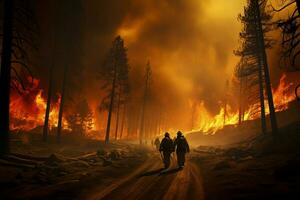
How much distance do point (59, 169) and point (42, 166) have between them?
906 mm

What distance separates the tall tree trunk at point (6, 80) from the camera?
1353 centimetres

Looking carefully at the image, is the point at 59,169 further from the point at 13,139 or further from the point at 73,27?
the point at 73,27

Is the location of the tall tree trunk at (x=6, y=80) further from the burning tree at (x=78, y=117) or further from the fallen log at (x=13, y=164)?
the burning tree at (x=78, y=117)

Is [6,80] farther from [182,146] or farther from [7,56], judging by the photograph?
[182,146]

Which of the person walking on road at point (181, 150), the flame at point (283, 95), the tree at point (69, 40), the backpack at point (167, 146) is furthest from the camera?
the flame at point (283, 95)

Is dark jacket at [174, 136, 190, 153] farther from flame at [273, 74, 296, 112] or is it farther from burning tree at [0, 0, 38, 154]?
flame at [273, 74, 296, 112]

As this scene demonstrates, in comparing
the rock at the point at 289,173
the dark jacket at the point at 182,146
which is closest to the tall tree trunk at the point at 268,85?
the dark jacket at the point at 182,146

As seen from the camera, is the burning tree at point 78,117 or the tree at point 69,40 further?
the burning tree at point 78,117

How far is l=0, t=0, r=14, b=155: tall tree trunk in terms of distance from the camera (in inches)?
533

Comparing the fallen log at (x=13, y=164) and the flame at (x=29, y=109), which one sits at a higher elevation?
the flame at (x=29, y=109)

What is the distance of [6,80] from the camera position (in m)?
14.1

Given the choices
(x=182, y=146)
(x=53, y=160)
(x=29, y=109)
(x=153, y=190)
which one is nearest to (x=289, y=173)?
(x=153, y=190)

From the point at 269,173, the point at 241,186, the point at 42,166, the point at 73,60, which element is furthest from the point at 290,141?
the point at 73,60

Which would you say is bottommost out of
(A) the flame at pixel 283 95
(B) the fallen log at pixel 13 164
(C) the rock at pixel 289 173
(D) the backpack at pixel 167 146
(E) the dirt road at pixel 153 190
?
(E) the dirt road at pixel 153 190
